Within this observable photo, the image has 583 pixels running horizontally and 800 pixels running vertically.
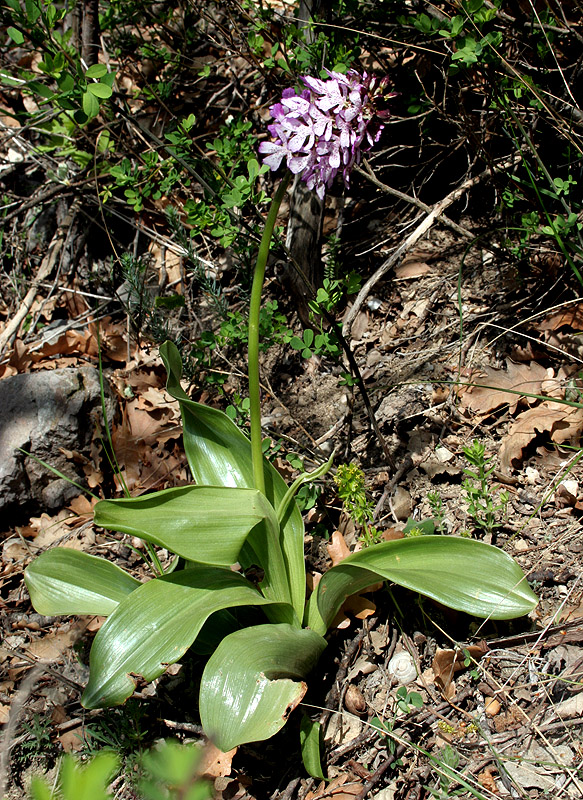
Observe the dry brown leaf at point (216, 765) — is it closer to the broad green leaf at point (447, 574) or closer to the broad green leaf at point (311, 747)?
the broad green leaf at point (311, 747)

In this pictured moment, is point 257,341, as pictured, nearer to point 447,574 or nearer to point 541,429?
point 447,574

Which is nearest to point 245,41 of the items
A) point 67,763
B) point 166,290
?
point 166,290

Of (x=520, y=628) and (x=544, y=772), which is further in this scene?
(x=520, y=628)

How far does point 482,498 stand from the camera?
211 cm

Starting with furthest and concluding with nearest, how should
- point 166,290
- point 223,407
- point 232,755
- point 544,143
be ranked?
1. point 166,290
2. point 223,407
3. point 544,143
4. point 232,755

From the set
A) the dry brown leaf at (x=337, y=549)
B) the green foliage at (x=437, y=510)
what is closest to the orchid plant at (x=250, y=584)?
the dry brown leaf at (x=337, y=549)

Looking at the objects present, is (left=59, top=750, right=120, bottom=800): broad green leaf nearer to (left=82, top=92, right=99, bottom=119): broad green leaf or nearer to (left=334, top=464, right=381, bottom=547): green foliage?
(left=334, top=464, right=381, bottom=547): green foliage

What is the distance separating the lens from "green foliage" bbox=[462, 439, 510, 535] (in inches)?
76.4

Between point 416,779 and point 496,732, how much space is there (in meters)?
0.24

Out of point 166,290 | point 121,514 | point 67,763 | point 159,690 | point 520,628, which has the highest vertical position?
point 67,763

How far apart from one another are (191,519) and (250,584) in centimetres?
33

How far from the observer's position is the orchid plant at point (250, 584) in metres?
1.48

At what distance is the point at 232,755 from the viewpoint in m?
1.70

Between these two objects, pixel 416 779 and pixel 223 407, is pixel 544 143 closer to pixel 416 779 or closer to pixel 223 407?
pixel 223 407
